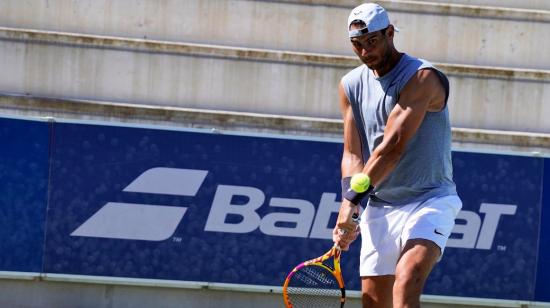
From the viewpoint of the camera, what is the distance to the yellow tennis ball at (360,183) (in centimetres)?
523

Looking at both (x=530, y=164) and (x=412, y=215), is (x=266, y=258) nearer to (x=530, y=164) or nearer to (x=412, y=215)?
(x=530, y=164)

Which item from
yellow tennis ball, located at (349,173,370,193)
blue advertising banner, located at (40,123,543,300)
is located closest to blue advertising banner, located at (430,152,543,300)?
blue advertising banner, located at (40,123,543,300)

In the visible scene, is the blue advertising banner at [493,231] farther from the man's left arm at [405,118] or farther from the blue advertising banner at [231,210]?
the man's left arm at [405,118]

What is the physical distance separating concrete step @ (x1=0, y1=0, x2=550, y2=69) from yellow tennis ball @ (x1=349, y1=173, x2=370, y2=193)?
20.7 ft

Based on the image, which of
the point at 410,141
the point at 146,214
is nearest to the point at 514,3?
the point at 146,214

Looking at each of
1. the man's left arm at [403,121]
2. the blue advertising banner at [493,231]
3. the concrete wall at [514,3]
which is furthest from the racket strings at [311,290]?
the concrete wall at [514,3]

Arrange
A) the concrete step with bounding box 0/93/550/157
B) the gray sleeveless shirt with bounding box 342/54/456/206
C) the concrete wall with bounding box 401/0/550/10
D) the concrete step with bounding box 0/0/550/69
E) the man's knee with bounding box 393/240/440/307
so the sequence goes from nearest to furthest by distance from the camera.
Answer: the man's knee with bounding box 393/240/440/307, the gray sleeveless shirt with bounding box 342/54/456/206, the concrete step with bounding box 0/93/550/157, the concrete step with bounding box 0/0/550/69, the concrete wall with bounding box 401/0/550/10

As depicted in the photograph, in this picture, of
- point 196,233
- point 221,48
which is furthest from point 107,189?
point 221,48

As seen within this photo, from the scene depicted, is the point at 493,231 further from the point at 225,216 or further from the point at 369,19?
the point at 369,19

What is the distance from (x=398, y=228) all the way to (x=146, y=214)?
13.6ft

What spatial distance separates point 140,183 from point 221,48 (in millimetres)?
2110

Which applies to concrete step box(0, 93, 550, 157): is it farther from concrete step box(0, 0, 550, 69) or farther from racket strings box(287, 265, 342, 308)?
racket strings box(287, 265, 342, 308)

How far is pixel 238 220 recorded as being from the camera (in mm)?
9328

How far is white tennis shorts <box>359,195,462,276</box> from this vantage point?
17.6ft
